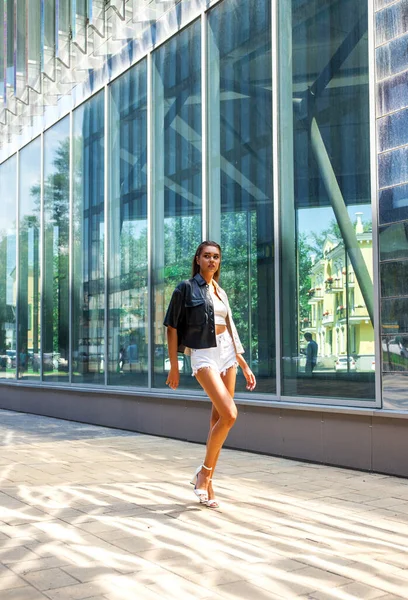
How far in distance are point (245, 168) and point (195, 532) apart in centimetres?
505

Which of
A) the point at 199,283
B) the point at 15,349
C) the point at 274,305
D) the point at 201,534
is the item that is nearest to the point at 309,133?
the point at 274,305

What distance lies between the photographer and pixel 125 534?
13.9 feet

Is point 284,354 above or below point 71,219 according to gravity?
below

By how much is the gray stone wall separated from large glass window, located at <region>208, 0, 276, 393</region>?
1711 millimetres

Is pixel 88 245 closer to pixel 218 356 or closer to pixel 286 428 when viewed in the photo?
pixel 286 428

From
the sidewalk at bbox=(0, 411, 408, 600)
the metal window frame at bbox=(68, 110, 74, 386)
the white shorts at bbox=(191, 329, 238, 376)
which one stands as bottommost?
the sidewalk at bbox=(0, 411, 408, 600)

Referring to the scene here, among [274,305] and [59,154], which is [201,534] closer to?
[274,305]

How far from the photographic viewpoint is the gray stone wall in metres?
6.16

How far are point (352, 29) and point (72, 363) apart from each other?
775 centimetres

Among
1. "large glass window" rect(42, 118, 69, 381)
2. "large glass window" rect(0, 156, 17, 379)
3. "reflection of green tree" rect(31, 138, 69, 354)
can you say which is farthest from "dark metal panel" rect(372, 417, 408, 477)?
"large glass window" rect(0, 156, 17, 379)

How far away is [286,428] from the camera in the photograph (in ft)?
24.2

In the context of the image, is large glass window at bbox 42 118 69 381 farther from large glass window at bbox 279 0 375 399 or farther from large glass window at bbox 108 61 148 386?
large glass window at bbox 279 0 375 399

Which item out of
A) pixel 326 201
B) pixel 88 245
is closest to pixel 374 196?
pixel 326 201

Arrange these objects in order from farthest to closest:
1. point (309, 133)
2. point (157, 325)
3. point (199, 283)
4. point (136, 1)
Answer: point (136, 1)
point (157, 325)
point (309, 133)
point (199, 283)
